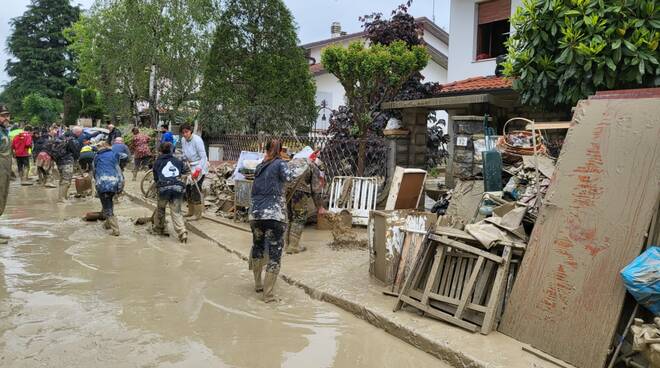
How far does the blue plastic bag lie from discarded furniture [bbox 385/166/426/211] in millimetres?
3616

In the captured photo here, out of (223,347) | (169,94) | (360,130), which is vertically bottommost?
(223,347)

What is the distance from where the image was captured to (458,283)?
4637mm

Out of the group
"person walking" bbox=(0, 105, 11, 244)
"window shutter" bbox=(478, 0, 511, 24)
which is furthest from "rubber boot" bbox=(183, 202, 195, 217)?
"window shutter" bbox=(478, 0, 511, 24)

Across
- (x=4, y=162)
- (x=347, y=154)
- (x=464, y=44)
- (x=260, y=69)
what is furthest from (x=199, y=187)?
(x=464, y=44)

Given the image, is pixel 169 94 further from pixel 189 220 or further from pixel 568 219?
pixel 568 219

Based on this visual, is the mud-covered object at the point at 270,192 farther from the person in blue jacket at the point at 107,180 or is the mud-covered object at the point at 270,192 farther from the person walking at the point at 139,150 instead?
the person walking at the point at 139,150

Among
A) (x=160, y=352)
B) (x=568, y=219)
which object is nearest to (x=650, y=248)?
(x=568, y=219)

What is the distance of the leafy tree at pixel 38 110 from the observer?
134 feet

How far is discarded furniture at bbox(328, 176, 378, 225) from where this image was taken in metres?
9.27

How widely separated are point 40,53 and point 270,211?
51.5 meters

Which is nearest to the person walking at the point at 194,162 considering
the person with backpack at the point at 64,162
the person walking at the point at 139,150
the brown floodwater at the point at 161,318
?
the brown floodwater at the point at 161,318

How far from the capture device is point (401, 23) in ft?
39.2

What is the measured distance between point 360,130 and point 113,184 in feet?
15.6

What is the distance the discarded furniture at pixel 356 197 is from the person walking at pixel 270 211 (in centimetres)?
372
